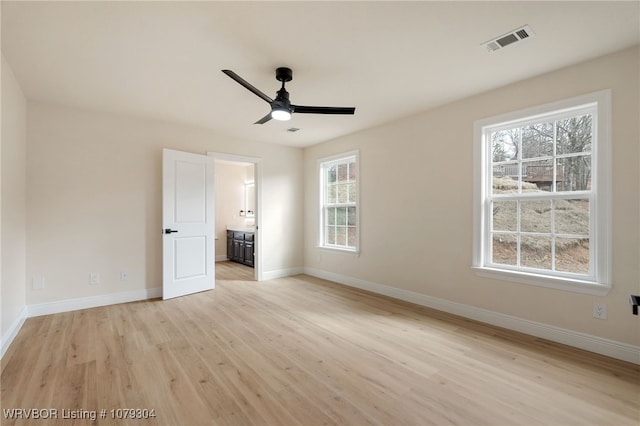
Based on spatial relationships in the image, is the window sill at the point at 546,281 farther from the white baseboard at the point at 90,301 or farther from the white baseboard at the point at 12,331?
the white baseboard at the point at 12,331

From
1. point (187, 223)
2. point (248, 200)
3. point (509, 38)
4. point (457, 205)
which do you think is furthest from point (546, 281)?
point (248, 200)

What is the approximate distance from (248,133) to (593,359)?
16.3 ft

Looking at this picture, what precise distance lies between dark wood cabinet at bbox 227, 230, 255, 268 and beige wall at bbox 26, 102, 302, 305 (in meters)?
2.47

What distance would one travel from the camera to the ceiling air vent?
2174 millimetres

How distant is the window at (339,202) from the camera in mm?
5090

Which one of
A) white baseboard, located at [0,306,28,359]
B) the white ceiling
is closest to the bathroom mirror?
the white ceiling

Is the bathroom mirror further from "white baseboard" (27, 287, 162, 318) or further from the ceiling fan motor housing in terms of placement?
the ceiling fan motor housing

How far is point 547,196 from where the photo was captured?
2883 mm

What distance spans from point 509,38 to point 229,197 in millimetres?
7051

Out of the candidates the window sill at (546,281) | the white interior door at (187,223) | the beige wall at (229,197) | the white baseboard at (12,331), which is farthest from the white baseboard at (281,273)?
the window sill at (546,281)

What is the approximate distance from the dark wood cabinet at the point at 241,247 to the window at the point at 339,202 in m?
1.93

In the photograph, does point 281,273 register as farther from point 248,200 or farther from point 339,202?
point 248,200

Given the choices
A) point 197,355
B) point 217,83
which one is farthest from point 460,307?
point 217,83

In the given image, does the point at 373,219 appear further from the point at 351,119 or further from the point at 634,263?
the point at 634,263
